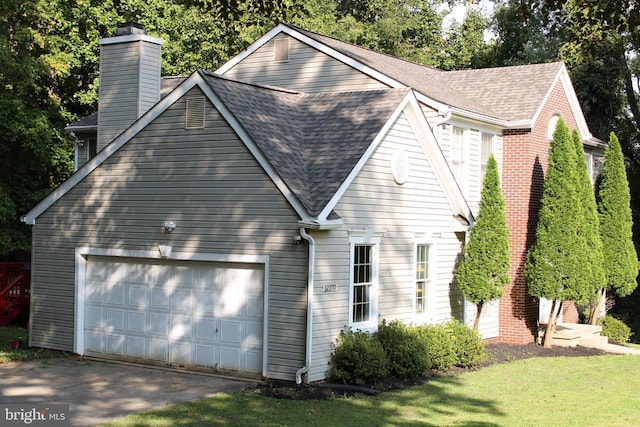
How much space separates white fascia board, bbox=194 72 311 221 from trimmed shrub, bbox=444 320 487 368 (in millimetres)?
5012

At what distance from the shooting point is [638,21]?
11703 mm

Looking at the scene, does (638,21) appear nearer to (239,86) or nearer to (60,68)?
(239,86)

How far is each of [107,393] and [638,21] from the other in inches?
398

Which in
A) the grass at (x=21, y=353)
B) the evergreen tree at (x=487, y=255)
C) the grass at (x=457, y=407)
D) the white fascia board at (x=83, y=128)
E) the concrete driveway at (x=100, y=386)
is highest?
the white fascia board at (x=83, y=128)

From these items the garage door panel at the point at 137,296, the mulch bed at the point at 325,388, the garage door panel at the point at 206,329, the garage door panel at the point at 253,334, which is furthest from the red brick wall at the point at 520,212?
the garage door panel at the point at 137,296

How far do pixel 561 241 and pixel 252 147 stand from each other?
8.94 m

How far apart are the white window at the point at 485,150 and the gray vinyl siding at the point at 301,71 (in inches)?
132

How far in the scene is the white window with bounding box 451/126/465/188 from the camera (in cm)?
2041

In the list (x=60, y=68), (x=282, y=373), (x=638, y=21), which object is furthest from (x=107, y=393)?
(x=60, y=68)

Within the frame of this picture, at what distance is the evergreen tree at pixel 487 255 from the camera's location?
60.6 ft

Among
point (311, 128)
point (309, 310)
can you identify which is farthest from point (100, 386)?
point (311, 128)

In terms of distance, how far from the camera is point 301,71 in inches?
839

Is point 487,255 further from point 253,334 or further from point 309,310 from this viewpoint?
point 253,334

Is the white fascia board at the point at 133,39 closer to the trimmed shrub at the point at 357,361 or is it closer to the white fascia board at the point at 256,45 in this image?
the white fascia board at the point at 256,45
